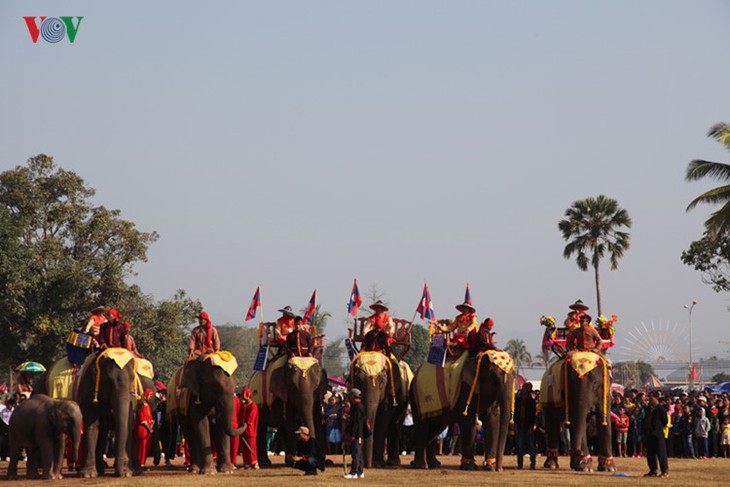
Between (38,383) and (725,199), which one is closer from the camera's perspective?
(38,383)

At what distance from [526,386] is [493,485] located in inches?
330

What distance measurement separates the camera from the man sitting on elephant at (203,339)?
23.4 metres

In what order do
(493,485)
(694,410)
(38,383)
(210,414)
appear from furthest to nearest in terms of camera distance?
(694,410) < (38,383) < (210,414) < (493,485)

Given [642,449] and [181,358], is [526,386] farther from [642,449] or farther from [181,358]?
[181,358]

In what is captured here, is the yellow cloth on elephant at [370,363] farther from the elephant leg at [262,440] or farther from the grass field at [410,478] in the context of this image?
the elephant leg at [262,440]

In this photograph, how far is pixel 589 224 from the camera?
210ft

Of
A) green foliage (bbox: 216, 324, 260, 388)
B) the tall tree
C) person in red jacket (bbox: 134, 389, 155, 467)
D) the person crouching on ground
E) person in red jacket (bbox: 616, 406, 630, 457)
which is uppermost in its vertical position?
green foliage (bbox: 216, 324, 260, 388)

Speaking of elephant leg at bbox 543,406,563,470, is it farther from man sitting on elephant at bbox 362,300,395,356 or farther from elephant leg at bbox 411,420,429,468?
man sitting on elephant at bbox 362,300,395,356

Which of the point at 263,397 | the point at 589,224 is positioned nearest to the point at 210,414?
the point at 263,397

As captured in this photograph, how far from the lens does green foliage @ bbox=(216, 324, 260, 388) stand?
13675 cm

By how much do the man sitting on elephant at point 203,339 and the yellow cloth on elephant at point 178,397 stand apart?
0.52 m

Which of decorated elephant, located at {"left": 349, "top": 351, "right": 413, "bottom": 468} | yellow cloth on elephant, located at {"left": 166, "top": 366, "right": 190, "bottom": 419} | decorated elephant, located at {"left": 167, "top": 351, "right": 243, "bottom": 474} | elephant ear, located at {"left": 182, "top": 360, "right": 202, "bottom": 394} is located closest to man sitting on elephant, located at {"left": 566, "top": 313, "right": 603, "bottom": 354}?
decorated elephant, located at {"left": 349, "top": 351, "right": 413, "bottom": 468}

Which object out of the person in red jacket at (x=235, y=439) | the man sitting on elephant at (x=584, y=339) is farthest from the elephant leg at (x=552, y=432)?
the person in red jacket at (x=235, y=439)

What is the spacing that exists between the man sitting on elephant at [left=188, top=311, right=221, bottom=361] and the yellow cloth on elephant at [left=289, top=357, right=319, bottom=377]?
1.91 metres
